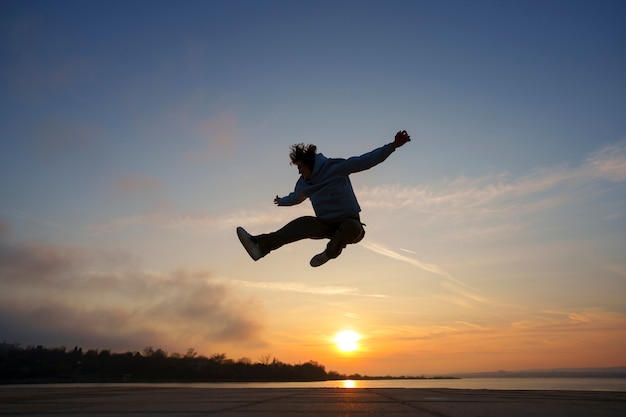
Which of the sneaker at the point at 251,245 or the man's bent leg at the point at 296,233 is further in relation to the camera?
the sneaker at the point at 251,245

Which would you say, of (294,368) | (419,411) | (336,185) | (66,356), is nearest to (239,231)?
(336,185)

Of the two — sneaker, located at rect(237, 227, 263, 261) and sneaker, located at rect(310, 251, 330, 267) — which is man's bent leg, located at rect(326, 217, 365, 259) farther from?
sneaker, located at rect(237, 227, 263, 261)

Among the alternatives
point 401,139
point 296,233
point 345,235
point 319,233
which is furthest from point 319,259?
point 401,139

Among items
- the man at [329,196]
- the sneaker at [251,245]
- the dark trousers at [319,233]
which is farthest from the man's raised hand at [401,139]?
the sneaker at [251,245]

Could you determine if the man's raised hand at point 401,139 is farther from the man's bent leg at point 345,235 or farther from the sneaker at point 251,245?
the sneaker at point 251,245

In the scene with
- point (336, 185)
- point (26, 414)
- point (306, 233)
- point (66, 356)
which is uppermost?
point (66, 356)

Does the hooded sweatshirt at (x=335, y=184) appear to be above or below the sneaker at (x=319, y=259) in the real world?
above

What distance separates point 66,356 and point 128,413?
5693 inches

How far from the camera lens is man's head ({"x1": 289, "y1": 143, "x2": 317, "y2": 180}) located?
7.54m

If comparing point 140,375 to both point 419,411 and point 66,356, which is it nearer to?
point 66,356

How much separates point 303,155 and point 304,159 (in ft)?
0.21

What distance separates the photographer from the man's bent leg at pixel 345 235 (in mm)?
7406

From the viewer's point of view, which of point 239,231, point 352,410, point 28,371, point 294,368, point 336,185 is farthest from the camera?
point 294,368

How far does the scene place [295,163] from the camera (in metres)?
7.62
